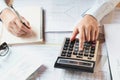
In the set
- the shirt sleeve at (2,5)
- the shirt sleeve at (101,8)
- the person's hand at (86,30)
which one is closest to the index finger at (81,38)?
the person's hand at (86,30)

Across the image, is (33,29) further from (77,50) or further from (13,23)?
(77,50)

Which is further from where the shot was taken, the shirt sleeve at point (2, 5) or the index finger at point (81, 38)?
the shirt sleeve at point (2, 5)

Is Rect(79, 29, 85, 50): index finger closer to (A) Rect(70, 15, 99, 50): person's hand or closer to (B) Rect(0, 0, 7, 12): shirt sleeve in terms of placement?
(A) Rect(70, 15, 99, 50): person's hand

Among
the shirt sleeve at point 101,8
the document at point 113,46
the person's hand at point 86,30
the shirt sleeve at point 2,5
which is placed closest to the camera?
the document at point 113,46

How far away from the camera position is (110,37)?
2.59ft

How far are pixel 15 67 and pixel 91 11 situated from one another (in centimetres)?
41

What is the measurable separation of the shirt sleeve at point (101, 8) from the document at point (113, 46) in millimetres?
71

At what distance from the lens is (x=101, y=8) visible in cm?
92

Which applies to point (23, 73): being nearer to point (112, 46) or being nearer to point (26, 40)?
point (26, 40)

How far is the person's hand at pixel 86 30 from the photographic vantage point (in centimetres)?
77

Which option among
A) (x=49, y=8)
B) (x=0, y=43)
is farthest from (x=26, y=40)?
(x=49, y=8)

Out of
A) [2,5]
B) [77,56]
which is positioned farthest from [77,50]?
[2,5]

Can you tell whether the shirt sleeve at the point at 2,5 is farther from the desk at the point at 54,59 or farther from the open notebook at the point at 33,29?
the desk at the point at 54,59

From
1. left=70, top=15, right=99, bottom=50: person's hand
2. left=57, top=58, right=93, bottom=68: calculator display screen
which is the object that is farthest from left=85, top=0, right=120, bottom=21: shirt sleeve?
left=57, top=58, right=93, bottom=68: calculator display screen
